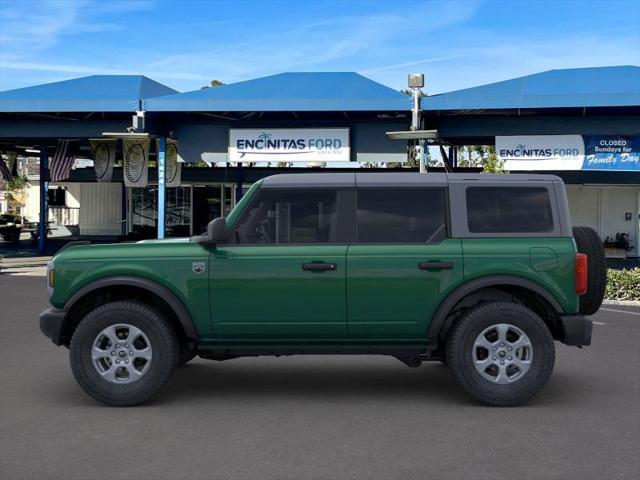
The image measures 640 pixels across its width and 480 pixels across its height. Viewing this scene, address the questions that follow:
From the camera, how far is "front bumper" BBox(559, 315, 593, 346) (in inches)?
239

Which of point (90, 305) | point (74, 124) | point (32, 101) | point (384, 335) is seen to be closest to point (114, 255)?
point (90, 305)

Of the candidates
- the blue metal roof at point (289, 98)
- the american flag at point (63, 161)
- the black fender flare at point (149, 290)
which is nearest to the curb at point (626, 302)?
the blue metal roof at point (289, 98)

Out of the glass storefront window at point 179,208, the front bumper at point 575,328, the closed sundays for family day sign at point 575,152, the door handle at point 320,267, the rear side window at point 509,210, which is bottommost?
the front bumper at point 575,328

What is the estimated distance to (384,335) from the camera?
20.2ft

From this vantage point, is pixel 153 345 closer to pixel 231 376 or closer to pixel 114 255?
pixel 114 255

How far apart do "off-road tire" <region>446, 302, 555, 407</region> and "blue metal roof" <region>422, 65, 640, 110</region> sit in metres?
14.9

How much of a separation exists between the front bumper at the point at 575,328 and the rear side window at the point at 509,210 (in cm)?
79

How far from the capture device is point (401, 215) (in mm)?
6281

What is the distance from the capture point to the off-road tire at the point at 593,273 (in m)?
6.35

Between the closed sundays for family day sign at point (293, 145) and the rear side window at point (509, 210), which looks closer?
the rear side window at point (509, 210)

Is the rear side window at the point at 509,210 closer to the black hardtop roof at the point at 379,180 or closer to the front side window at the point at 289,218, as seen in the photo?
the black hardtop roof at the point at 379,180

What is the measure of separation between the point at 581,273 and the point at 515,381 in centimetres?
108

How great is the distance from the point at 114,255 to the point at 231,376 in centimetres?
195

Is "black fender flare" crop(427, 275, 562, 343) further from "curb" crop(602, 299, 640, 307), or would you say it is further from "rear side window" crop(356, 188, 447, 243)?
"curb" crop(602, 299, 640, 307)
